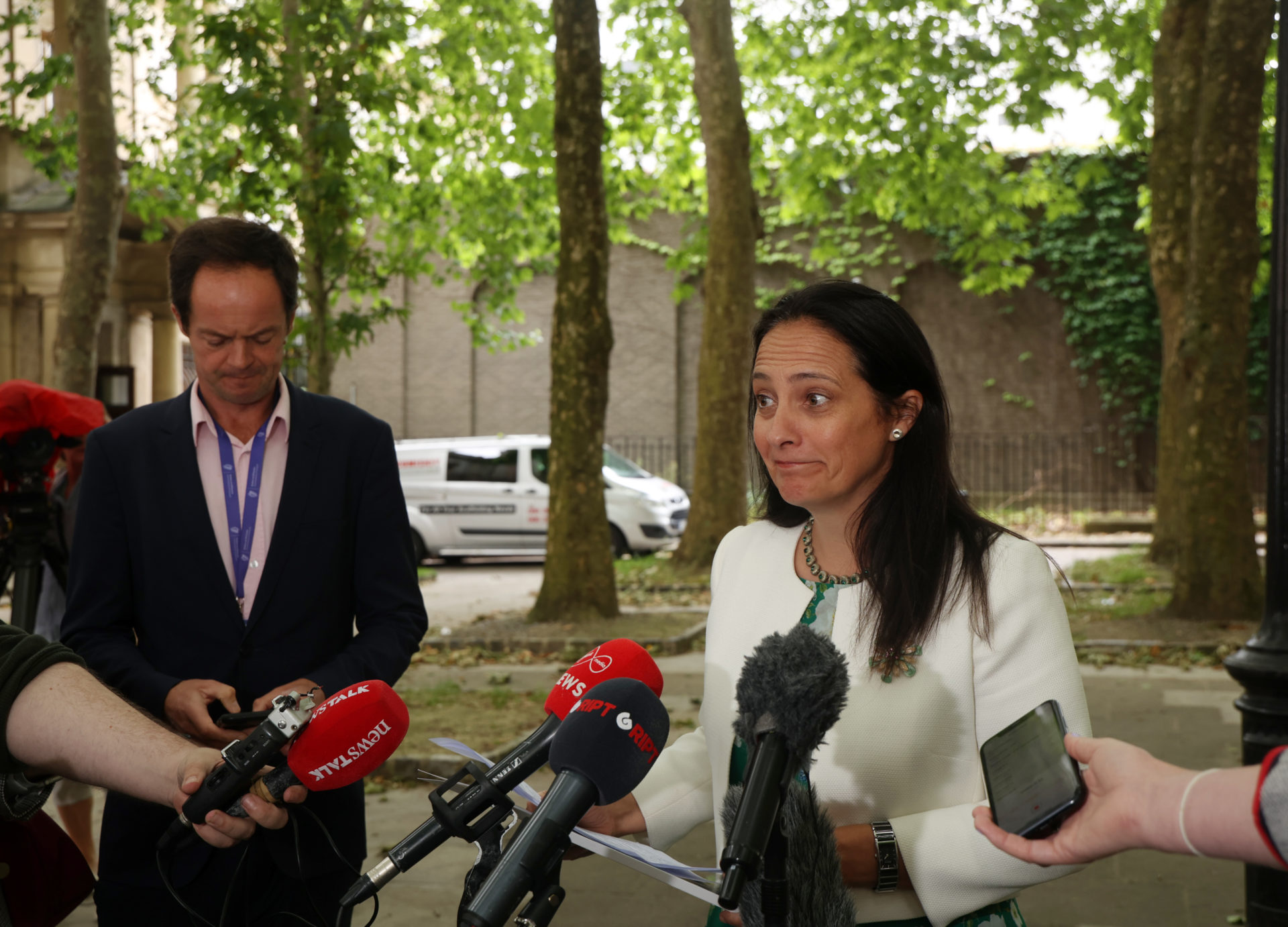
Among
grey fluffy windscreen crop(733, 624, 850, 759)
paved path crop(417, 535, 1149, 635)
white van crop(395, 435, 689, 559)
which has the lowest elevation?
paved path crop(417, 535, 1149, 635)

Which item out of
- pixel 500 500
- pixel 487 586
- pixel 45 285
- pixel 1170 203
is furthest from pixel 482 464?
pixel 1170 203

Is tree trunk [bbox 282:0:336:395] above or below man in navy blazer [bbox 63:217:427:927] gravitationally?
above

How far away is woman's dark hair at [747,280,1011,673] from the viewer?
7.26 ft

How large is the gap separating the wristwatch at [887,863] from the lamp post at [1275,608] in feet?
7.75

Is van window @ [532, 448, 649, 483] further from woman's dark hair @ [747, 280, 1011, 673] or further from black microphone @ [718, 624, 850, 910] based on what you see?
black microphone @ [718, 624, 850, 910]

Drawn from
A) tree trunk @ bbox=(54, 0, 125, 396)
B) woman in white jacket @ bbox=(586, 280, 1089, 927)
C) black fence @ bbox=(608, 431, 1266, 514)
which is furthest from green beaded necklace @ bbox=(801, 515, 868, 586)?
black fence @ bbox=(608, 431, 1266, 514)

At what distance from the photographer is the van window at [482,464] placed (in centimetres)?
1880

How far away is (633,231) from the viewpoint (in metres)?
28.3

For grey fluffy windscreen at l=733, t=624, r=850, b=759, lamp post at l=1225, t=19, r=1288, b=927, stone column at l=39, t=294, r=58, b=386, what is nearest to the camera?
grey fluffy windscreen at l=733, t=624, r=850, b=759

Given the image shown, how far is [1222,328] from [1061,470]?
16.0 m

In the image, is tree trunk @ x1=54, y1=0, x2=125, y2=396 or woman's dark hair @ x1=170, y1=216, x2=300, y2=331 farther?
tree trunk @ x1=54, y1=0, x2=125, y2=396

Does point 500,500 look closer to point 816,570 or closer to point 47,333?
point 47,333

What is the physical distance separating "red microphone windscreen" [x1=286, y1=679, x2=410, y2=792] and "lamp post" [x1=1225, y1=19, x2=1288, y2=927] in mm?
3158

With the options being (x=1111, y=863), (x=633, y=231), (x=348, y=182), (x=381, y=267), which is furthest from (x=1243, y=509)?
(x=633, y=231)
